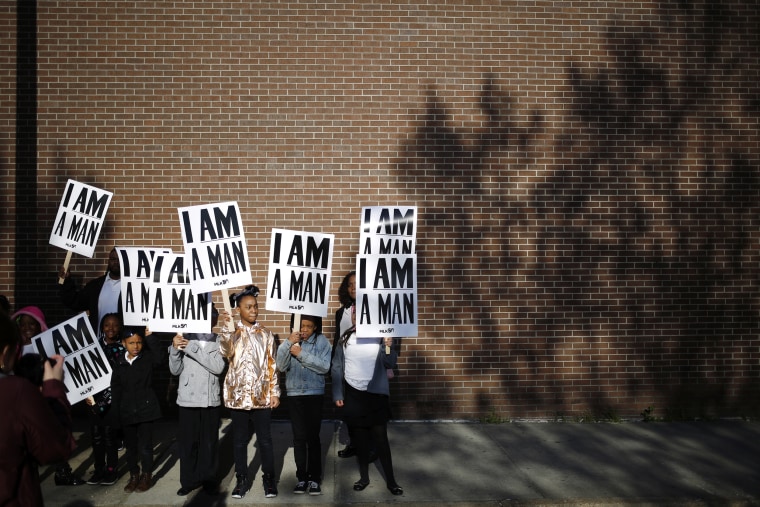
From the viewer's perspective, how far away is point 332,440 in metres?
8.48

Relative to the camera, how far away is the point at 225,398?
21.4 feet

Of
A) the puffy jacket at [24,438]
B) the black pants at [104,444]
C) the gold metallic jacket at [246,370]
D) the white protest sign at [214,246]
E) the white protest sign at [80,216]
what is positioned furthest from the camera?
the white protest sign at [80,216]

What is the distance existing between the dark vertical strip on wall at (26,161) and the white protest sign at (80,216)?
183 centimetres

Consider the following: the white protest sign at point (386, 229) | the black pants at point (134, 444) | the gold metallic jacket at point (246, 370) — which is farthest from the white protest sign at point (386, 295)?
the black pants at point (134, 444)

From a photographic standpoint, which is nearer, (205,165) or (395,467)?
(395,467)

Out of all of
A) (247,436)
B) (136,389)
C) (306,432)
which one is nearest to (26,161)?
(136,389)

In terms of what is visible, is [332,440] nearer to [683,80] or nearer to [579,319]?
[579,319]

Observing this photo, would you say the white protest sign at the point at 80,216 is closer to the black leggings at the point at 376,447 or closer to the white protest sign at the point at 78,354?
the white protest sign at the point at 78,354

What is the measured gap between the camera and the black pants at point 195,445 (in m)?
6.60

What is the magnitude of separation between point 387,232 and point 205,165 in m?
3.50

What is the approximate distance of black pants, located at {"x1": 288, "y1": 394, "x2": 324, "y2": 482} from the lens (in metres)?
6.70

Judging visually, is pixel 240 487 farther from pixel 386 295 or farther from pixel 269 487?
pixel 386 295

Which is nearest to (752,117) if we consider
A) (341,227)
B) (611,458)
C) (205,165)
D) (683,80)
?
(683,80)

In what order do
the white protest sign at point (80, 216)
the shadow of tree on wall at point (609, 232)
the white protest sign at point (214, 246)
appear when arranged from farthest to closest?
the shadow of tree on wall at point (609, 232) → the white protest sign at point (80, 216) → the white protest sign at point (214, 246)
